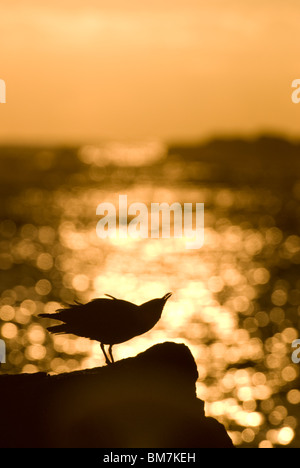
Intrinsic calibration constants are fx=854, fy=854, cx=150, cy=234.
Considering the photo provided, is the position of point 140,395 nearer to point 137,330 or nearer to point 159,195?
point 137,330

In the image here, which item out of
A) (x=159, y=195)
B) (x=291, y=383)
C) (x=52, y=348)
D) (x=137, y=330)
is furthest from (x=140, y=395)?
(x=159, y=195)

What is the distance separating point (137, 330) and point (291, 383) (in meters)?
31.6

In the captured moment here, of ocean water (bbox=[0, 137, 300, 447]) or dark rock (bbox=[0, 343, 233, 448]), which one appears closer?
dark rock (bbox=[0, 343, 233, 448])

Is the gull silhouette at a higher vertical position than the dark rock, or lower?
higher

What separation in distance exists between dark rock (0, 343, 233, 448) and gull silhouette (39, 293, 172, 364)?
1.06 feet

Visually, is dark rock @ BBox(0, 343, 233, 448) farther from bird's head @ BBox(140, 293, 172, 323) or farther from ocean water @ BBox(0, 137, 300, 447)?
ocean water @ BBox(0, 137, 300, 447)

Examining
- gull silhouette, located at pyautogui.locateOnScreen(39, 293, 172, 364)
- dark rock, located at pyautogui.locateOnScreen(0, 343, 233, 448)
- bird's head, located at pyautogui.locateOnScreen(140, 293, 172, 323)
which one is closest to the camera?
dark rock, located at pyautogui.locateOnScreen(0, 343, 233, 448)

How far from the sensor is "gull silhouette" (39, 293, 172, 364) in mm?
9336

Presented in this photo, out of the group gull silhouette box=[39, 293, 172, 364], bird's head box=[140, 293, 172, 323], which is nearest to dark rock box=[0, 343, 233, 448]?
gull silhouette box=[39, 293, 172, 364]

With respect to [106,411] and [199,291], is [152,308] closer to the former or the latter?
[106,411]

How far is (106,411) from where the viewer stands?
8758mm

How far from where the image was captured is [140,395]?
8.98m

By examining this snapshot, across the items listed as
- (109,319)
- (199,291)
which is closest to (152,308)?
(109,319)

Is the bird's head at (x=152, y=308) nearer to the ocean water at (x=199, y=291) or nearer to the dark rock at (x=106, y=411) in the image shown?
the dark rock at (x=106, y=411)
